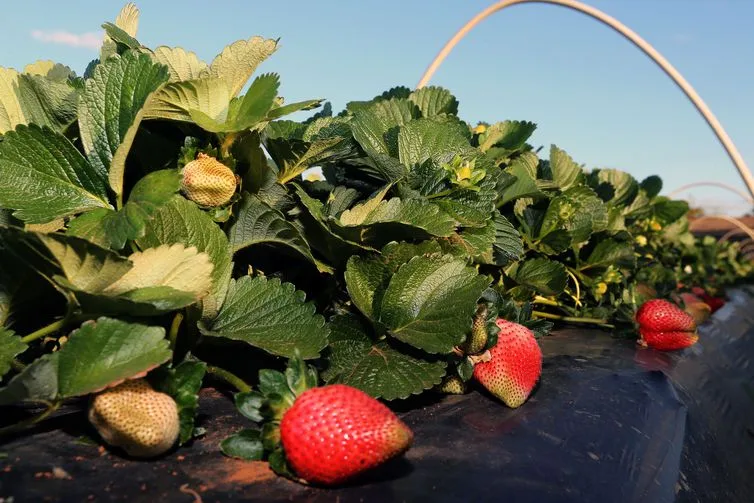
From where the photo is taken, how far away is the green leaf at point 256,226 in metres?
0.95

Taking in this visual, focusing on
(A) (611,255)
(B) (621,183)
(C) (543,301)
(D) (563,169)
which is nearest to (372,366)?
(C) (543,301)

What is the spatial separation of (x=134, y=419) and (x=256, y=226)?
0.36 meters

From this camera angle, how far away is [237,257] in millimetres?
1082

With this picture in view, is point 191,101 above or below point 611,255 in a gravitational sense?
above

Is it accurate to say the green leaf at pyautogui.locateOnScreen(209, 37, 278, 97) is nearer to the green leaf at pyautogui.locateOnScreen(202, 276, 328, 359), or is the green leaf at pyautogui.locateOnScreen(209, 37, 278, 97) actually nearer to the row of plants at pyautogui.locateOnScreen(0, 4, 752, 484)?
the row of plants at pyautogui.locateOnScreen(0, 4, 752, 484)

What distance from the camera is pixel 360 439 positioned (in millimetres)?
707

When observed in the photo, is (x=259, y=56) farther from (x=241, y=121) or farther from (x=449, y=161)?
(x=449, y=161)

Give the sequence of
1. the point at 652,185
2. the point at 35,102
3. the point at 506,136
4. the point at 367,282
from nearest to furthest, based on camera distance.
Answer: the point at 35,102, the point at 367,282, the point at 506,136, the point at 652,185

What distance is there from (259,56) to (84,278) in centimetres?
37

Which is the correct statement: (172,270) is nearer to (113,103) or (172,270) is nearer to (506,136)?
(113,103)

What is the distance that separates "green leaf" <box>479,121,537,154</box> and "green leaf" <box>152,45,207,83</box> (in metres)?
0.83

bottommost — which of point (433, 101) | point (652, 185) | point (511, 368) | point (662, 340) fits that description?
point (662, 340)

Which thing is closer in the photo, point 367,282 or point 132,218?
point 132,218

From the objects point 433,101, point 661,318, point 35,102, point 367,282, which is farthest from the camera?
point 661,318
